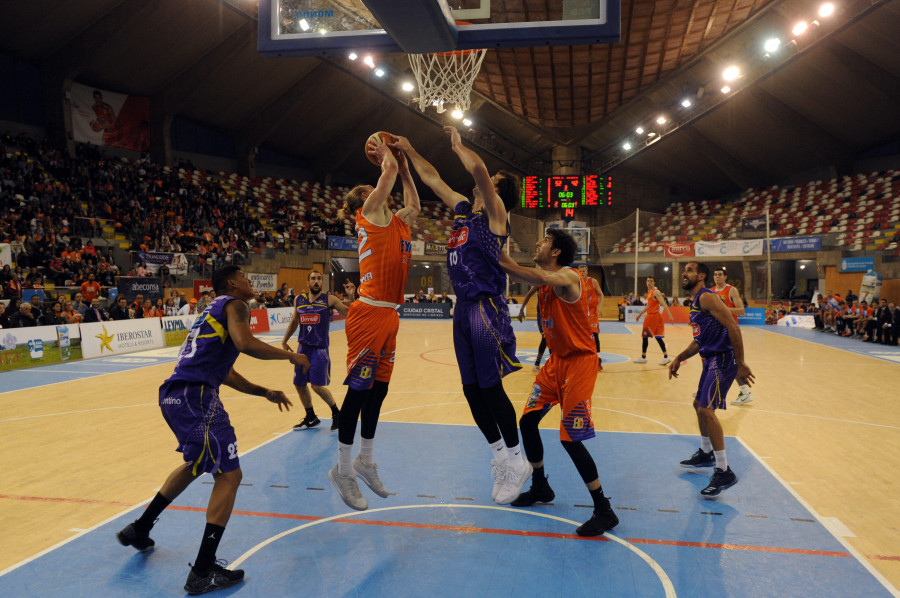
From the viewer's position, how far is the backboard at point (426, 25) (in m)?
4.75

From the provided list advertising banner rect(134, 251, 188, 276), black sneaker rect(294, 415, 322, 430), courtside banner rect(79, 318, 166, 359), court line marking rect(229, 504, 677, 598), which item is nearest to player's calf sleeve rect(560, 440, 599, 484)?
Result: court line marking rect(229, 504, 677, 598)

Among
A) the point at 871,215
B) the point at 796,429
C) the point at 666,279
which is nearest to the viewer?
the point at 796,429

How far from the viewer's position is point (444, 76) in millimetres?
10570

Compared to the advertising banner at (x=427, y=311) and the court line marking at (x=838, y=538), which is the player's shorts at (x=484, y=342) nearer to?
the court line marking at (x=838, y=538)

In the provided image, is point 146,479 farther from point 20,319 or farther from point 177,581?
point 20,319

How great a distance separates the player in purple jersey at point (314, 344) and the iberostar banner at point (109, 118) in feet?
75.6

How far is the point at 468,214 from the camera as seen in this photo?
13.8 ft

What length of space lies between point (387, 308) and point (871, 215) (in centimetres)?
3338

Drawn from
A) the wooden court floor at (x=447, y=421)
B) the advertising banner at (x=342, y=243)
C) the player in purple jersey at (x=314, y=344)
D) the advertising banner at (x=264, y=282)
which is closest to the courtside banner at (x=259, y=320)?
the advertising banner at (x=264, y=282)

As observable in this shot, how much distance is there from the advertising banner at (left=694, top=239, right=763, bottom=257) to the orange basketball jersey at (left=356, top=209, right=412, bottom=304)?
3055 centimetres

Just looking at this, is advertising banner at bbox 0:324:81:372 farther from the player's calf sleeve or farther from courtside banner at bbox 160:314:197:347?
the player's calf sleeve

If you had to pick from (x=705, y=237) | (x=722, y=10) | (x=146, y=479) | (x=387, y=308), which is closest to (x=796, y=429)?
(x=387, y=308)

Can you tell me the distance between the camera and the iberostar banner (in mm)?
24531

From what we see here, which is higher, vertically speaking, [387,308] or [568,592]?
[387,308]
